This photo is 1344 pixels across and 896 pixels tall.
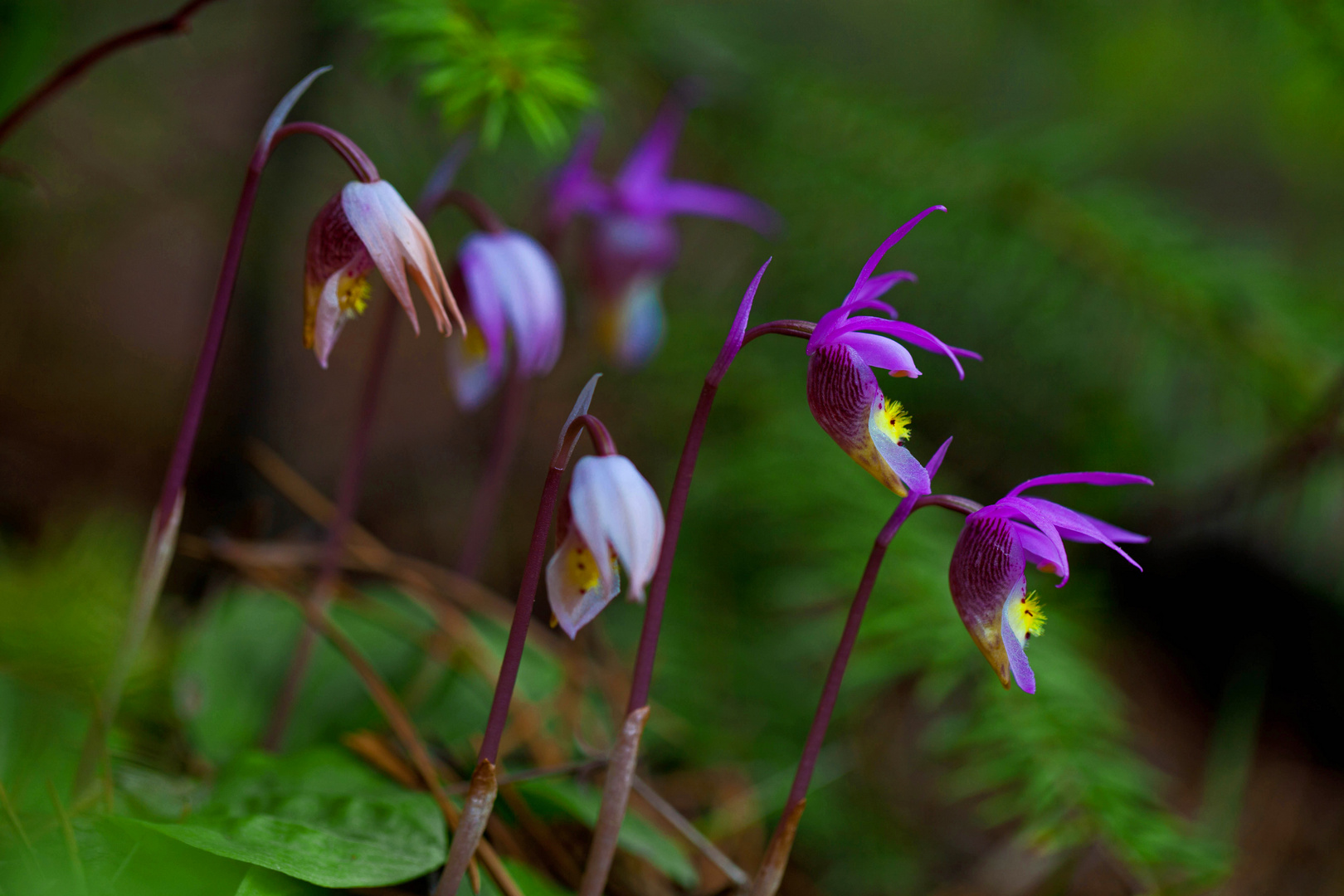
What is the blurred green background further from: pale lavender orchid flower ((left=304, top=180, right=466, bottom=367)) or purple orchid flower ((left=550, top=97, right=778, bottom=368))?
pale lavender orchid flower ((left=304, top=180, right=466, bottom=367))

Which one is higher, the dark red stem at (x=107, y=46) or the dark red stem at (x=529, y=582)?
the dark red stem at (x=107, y=46)

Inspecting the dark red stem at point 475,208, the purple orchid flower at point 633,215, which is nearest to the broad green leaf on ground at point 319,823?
the dark red stem at point 475,208

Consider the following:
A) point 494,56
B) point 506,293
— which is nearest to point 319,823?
point 506,293

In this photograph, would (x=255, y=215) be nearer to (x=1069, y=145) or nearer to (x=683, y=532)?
(x=683, y=532)

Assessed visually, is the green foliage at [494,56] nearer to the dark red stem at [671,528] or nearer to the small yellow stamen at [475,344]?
the small yellow stamen at [475,344]

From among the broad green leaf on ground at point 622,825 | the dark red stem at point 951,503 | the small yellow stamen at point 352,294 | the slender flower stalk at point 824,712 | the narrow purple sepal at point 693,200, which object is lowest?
the broad green leaf on ground at point 622,825

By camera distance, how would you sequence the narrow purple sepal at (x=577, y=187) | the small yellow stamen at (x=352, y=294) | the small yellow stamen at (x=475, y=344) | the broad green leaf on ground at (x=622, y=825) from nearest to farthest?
the small yellow stamen at (x=352, y=294) → the broad green leaf on ground at (x=622, y=825) → the small yellow stamen at (x=475, y=344) → the narrow purple sepal at (x=577, y=187)

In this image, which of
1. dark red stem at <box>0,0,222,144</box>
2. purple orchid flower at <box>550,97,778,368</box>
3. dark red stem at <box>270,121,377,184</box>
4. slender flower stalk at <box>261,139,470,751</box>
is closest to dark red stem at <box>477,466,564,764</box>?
dark red stem at <box>270,121,377,184</box>
